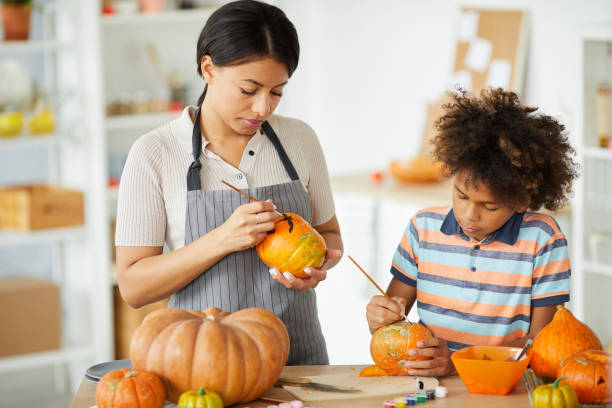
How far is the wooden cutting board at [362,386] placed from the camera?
4.84 ft

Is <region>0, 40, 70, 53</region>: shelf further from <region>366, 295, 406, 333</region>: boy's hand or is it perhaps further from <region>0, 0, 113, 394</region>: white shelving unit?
<region>366, 295, 406, 333</region>: boy's hand

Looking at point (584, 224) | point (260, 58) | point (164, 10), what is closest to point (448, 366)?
point (260, 58)

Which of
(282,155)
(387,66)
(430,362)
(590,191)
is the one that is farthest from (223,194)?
(387,66)

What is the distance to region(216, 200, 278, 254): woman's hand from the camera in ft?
5.23

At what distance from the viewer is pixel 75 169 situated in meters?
4.02

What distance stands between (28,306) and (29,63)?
4.13 ft

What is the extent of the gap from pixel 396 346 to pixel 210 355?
401mm

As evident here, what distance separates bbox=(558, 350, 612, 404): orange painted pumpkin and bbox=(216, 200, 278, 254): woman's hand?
63 cm

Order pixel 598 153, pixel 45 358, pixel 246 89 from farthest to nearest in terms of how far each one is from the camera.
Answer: pixel 45 358
pixel 598 153
pixel 246 89

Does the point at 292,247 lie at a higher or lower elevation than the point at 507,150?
lower

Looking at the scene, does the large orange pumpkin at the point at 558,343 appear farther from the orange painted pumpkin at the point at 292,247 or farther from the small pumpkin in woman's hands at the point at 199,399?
the small pumpkin in woman's hands at the point at 199,399

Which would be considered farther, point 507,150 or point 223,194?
point 223,194

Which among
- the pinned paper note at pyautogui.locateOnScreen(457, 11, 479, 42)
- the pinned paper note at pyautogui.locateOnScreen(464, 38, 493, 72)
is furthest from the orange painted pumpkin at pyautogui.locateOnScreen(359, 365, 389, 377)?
the pinned paper note at pyautogui.locateOnScreen(457, 11, 479, 42)

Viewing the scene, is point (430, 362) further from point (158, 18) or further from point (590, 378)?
point (158, 18)
